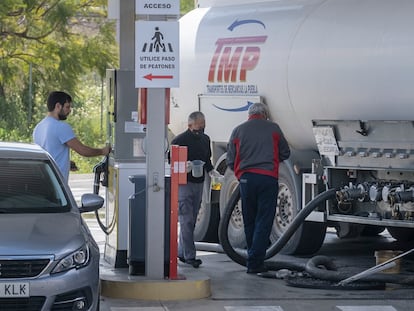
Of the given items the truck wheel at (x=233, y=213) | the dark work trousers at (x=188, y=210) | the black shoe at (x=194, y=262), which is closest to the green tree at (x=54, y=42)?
the truck wheel at (x=233, y=213)

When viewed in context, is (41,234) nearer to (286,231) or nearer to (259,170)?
(259,170)

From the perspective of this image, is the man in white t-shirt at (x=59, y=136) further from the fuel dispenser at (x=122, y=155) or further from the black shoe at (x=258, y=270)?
the black shoe at (x=258, y=270)

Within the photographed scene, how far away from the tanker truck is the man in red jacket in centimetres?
89

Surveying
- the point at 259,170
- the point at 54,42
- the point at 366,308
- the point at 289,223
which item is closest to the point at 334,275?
the point at 366,308

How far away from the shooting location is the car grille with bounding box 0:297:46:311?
322 inches

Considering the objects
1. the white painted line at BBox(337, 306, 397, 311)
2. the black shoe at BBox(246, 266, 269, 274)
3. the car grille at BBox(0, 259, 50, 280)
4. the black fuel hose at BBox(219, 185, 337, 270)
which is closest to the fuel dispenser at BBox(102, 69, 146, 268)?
the black fuel hose at BBox(219, 185, 337, 270)

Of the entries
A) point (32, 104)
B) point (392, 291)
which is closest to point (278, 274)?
point (392, 291)

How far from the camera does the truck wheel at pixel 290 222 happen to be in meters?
14.1

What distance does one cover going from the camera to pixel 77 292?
8.38 meters

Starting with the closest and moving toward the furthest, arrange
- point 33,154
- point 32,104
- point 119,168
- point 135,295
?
point 33,154
point 135,295
point 119,168
point 32,104

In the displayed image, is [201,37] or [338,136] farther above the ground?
[201,37]

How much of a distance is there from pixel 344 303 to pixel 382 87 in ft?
8.46

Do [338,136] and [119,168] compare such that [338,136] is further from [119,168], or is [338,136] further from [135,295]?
[135,295]

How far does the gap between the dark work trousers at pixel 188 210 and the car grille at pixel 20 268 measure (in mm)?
4787
